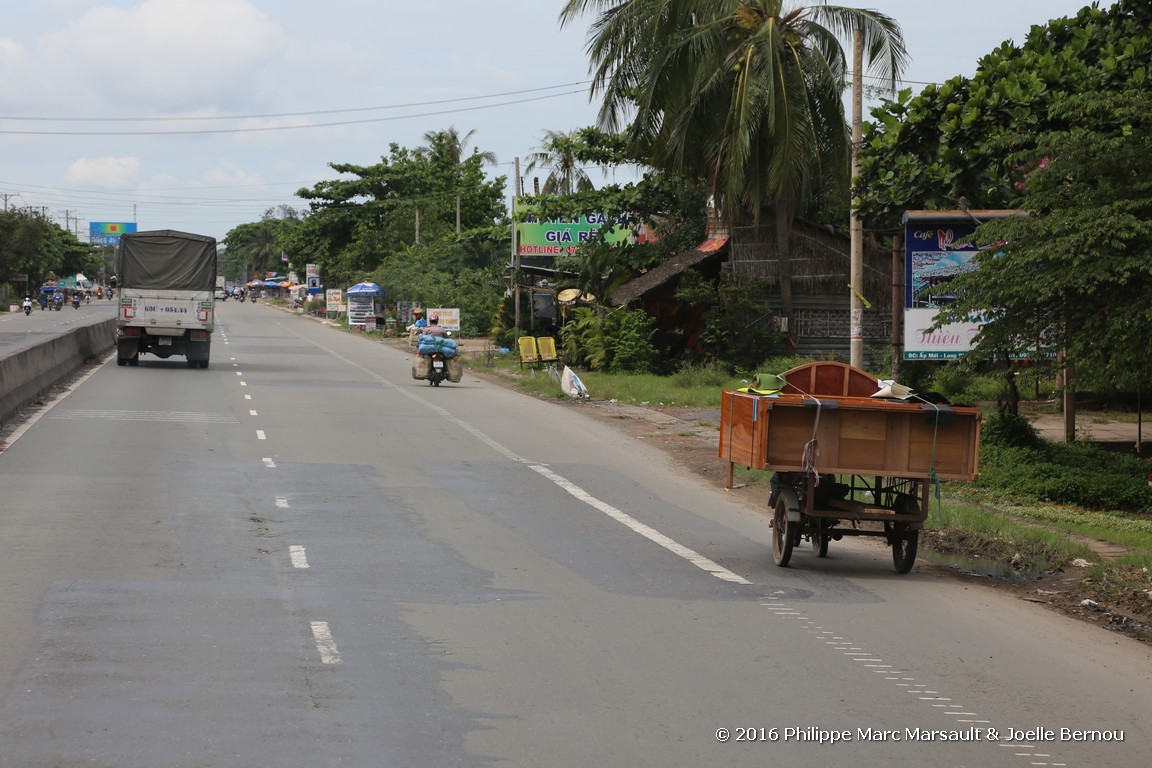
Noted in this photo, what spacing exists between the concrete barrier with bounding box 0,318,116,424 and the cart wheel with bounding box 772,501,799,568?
14.0 m

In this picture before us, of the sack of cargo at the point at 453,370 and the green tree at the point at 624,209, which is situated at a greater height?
the green tree at the point at 624,209

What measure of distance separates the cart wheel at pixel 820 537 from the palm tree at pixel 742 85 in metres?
18.3

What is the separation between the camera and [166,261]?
1383 inches

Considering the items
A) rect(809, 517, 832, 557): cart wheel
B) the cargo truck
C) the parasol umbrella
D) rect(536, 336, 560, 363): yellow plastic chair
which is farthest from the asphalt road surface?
the parasol umbrella

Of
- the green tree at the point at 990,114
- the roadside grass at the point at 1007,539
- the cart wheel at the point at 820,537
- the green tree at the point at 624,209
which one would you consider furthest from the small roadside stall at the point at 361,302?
the cart wheel at the point at 820,537

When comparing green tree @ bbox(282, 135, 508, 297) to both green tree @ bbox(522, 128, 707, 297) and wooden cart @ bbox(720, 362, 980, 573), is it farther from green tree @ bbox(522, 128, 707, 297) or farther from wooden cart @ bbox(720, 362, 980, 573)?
wooden cart @ bbox(720, 362, 980, 573)

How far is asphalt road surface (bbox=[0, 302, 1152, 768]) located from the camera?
19.7 ft

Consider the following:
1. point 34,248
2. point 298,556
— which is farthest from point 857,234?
point 34,248

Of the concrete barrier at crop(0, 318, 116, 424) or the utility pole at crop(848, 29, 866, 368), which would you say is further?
the concrete barrier at crop(0, 318, 116, 424)

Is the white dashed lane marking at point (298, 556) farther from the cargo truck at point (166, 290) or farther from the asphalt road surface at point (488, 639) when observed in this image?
the cargo truck at point (166, 290)

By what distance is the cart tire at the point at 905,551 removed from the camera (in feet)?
35.2

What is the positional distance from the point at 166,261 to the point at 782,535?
91.0 ft

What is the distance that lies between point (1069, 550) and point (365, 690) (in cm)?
733

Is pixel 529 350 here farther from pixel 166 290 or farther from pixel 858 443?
pixel 858 443
